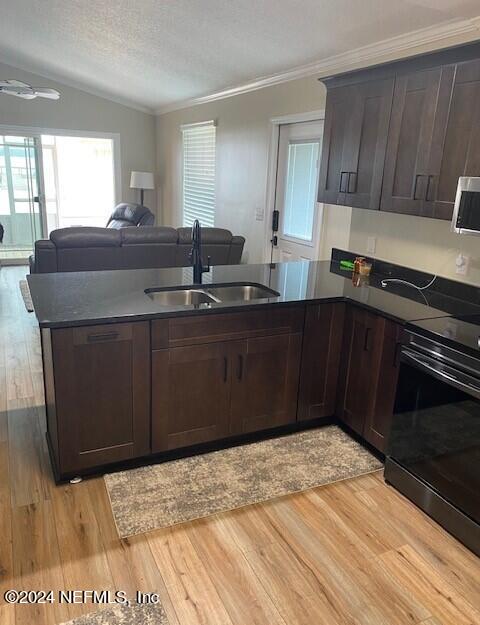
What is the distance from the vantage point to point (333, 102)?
3137 mm

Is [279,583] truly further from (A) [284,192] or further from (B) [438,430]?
(A) [284,192]

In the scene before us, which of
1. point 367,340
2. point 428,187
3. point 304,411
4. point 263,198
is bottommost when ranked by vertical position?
point 304,411

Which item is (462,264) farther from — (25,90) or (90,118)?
(90,118)

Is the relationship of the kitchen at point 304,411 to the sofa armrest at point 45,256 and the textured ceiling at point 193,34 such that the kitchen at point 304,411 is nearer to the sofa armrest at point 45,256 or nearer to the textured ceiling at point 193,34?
the textured ceiling at point 193,34

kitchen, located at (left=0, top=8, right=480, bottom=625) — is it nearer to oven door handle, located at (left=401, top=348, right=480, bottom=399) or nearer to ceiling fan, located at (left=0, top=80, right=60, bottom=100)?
oven door handle, located at (left=401, top=348, right=480, bottom=399)

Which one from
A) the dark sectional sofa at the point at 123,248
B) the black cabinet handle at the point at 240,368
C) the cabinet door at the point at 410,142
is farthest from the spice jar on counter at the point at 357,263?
the dark sectional sofa at the point at 123,248

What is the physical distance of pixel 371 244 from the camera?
349 centimetres

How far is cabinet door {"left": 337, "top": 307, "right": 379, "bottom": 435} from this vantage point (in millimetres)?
2635

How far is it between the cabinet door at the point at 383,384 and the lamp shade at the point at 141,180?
628cm

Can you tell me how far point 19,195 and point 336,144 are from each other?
618 cm

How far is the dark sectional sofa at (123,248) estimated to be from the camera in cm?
423

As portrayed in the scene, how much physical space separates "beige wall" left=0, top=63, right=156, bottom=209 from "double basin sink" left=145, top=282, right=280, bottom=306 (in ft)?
19.7

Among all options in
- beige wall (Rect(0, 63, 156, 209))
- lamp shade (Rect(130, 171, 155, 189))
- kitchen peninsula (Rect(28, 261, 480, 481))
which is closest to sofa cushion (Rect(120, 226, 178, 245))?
kitchen peninsula (Rect(28, 261, 480, 481))

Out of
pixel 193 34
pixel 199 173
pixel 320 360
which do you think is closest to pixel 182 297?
pixel 320 360
